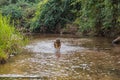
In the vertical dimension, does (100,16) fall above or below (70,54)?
above

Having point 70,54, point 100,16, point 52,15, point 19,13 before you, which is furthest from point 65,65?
point 19,13

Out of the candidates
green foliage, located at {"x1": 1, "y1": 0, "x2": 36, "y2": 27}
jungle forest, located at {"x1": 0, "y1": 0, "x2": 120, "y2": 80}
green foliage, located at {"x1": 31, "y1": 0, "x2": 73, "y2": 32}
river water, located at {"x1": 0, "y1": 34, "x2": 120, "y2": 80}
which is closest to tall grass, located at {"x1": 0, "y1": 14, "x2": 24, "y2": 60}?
jungle forest, located at {"x1": 0, "y1": 0, "x2": 120, "y2": 80}

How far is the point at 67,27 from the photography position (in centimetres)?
3519

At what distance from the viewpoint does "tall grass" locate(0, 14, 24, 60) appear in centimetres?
1448

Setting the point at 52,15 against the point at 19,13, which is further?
the point at 19,13

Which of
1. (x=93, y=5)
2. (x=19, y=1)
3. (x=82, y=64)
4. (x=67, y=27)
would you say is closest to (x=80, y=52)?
(x=82, y=64)

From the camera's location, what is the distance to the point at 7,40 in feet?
48.6

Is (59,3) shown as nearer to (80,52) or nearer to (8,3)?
(8,3)

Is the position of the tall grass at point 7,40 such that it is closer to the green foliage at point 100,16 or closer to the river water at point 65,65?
the river water at point 65,65

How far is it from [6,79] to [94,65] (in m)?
4.29

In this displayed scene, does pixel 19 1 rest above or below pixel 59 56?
above

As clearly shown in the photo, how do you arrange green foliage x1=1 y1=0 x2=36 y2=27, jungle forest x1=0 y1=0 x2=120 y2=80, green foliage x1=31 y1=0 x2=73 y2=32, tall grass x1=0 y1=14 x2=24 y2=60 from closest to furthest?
jungle forest x1=0 y1=0 x2=120 y2=80 → tall grass x1=0 y1=14 x2=24 y2=60 → green foliage x1=31 y1=0 x2=73 y2=32 → green foliage x1=1 y1=0 x2=36 y2=27

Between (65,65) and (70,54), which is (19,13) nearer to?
(70,54)

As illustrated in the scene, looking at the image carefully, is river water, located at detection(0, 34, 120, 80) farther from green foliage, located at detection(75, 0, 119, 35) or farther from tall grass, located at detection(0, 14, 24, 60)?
green foliage, located at detection(75, 0, 119, 35)
